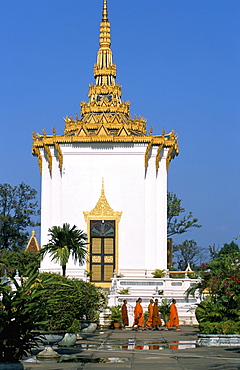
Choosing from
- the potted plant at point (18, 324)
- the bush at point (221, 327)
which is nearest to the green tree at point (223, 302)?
the bush at point (221, 327)

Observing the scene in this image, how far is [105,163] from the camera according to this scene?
3969 cm

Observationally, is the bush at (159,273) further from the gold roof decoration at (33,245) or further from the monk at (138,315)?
the gold roof decoration at (33,245)

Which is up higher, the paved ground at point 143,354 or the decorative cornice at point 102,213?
the decorative cornice at point 102,213

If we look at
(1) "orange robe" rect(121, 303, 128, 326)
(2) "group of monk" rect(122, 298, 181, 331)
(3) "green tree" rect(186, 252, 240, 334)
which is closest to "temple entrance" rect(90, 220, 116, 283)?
(1) "orange robe" rect(121, 303, 128, 326)

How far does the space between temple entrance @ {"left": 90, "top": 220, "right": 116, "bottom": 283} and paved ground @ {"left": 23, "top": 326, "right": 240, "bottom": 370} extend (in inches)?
585

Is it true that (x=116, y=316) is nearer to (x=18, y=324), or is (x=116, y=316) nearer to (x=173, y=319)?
(x=173, y=319)

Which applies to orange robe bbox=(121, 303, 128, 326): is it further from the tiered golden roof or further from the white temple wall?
the tiered golden roof

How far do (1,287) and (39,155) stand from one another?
94.4ft

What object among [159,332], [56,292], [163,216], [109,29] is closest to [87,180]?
[163,216]

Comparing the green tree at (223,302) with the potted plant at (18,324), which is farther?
the green tree at (223,302)

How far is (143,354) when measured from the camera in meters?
17.5

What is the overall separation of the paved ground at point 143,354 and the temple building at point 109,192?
15.0m

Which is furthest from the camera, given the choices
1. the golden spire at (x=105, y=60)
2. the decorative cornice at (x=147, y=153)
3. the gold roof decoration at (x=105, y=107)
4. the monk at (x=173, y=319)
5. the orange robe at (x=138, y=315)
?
the golden spire at (x=105, y=60)

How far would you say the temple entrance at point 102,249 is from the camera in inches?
1517
